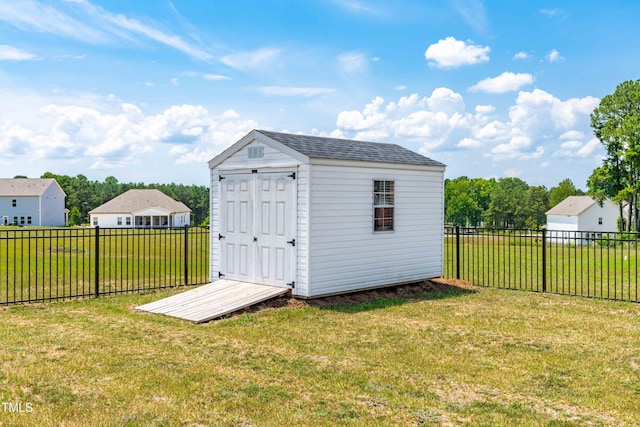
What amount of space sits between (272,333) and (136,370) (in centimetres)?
231

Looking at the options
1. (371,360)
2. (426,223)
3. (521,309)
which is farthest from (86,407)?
(426,223)

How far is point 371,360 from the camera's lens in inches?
257

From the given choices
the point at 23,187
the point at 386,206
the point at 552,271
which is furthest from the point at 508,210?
the point at 386,206

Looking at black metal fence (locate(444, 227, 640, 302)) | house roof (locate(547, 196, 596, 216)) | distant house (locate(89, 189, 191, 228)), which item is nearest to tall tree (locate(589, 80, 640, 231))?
house roof (locate(547, 196, 596, 216))

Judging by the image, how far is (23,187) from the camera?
212ft

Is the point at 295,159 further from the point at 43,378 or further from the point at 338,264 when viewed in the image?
the point at 43,378

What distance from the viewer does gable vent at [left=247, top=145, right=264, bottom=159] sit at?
35.7 feet

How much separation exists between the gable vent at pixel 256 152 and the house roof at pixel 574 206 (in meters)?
51.2

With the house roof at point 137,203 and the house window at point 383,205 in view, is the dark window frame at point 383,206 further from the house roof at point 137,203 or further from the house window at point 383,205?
the house roof at point 137,203

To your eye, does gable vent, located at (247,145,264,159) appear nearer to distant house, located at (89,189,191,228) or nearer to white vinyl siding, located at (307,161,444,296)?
white vinyl siding, located at (307,161,444,296)

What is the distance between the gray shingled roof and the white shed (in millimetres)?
37

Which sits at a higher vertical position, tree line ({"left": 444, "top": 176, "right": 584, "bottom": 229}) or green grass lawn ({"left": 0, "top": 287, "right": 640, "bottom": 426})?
tree line ({"left": 444, "top": 176, "right": 584, "bottom": 229})

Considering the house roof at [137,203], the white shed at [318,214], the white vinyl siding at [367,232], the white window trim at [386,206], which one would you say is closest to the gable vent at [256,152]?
the white shed at [318,214]

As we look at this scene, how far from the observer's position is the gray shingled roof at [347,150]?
34.5ft
